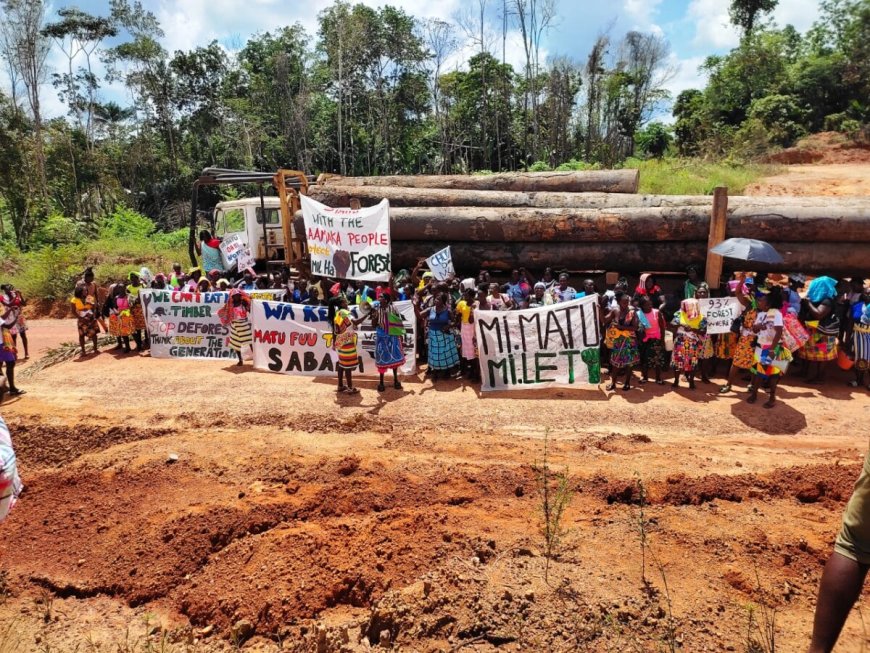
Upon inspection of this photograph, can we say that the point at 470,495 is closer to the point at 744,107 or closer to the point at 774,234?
the point at 774,234

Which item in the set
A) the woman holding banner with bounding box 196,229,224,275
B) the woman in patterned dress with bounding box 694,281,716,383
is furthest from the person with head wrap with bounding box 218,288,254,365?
the woman in patterned dress with bounding box 694,281,716,383

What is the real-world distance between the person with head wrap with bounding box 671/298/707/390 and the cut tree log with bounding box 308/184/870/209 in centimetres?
299

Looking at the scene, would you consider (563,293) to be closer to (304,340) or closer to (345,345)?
(345,345)

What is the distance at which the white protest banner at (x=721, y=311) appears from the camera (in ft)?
27.6

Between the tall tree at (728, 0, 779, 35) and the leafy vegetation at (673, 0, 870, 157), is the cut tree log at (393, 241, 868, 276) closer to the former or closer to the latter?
the leafy vegetation at (673, 0, 870, 157)

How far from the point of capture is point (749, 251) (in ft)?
26.1

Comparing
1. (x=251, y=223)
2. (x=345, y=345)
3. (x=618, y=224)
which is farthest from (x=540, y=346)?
(x=251, y=223)

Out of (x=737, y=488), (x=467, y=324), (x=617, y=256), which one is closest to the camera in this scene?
(x=737, y=488)

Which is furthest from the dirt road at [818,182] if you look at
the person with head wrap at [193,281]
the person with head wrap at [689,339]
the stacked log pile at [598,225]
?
the person with head wrap at [193,281]

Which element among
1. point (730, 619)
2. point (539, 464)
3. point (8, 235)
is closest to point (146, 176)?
point (8, 235)

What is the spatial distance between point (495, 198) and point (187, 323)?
663cm

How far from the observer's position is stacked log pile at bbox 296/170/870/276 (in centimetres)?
960

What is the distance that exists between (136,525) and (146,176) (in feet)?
102

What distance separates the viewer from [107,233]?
22.8 meters
